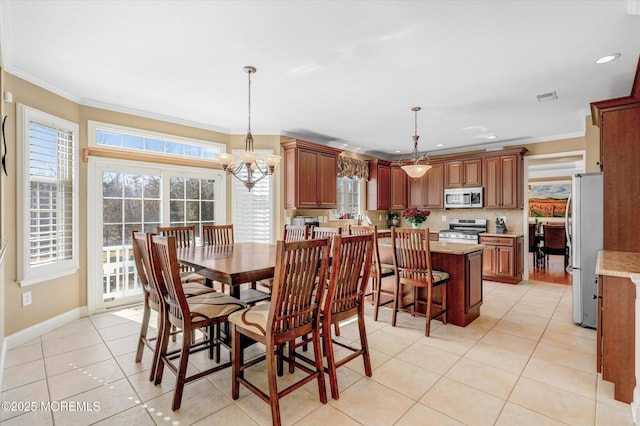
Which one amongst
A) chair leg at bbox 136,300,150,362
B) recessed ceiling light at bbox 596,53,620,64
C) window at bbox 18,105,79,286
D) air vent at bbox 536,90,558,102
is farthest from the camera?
air vent at bbox 536,90,558,102

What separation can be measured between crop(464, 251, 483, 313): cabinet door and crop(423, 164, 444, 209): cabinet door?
295 centimetres

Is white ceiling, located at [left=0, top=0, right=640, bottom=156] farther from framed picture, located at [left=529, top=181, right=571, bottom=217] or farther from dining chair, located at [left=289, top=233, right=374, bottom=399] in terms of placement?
framed picture, located at [left=529, top=181, right=571, bottom=217]

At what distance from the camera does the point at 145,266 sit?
234 cm

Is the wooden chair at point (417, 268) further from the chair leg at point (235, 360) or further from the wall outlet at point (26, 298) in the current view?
the wall outlet at point (26, 298)

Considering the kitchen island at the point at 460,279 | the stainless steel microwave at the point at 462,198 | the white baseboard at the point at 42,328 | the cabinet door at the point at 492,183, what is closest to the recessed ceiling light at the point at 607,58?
the kitchen island at the point at 460,279

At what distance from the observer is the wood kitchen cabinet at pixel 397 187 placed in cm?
688

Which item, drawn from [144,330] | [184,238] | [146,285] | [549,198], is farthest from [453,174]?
[549,198]

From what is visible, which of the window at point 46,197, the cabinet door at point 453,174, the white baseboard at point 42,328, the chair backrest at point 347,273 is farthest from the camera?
the cabinet door at point 453,174

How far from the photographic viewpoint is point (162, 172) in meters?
4.29

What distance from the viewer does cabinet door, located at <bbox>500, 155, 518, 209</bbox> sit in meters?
5.51

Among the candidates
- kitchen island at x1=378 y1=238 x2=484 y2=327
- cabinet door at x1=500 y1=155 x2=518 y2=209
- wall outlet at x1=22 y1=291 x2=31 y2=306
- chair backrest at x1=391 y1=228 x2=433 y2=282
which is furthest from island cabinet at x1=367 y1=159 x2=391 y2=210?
wall outlet at x1=22 y1=291 x2=31 y2=306

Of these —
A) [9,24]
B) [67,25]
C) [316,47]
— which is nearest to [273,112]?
[316,47]

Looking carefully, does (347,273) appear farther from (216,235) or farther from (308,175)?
(308,175)

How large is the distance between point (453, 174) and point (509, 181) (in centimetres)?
101
